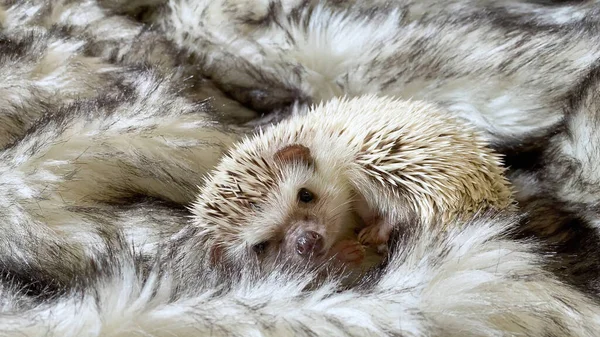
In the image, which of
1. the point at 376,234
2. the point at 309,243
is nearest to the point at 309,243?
the point at 309,243

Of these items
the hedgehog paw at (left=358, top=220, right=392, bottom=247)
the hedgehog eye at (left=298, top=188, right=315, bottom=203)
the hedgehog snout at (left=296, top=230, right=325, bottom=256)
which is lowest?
the hedgehog snout at (left=296, top=230, right=325, bottom=256)

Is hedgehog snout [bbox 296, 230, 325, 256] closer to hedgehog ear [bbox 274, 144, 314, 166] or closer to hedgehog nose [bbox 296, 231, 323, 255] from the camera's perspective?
hedgehog nose [bbox 296, 231, 323, 255]

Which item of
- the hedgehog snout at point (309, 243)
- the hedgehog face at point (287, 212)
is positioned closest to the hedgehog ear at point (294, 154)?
the hedgehog face at point (287, 212)

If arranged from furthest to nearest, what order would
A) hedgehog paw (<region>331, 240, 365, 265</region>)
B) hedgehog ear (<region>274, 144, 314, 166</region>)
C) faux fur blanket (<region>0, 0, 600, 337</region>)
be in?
1. hedgehog ear (<region>274, 144, 314, 166</region>)
2. hedgehog paw (<region>331, 240, 365, 265</region>)
3. faux fur blanket (<region>0, 0, 600, 337</region>)

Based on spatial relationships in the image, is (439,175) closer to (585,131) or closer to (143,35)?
(585,131)

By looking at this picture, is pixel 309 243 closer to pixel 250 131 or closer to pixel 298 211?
pixel 298 211

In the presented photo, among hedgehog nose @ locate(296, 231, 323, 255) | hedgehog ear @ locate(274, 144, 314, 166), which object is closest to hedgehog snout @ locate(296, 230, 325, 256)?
hedgehog nose @ locate(296, 231, 323, 255)

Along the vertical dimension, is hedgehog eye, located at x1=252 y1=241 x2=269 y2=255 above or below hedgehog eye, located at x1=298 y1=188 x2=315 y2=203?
below

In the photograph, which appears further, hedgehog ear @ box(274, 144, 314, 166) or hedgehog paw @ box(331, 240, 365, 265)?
hedgehog ear @ box(274, 144, 314, 166)
